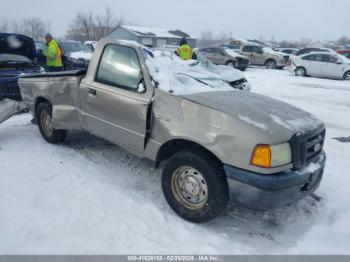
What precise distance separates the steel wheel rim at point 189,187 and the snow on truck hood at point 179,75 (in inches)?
33.8

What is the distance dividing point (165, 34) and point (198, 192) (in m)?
49.9

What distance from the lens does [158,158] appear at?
138 inches

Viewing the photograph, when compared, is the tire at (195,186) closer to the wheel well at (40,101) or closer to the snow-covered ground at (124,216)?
the snow-covered ground at (124,216)

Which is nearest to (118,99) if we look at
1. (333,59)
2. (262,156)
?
(262,156)

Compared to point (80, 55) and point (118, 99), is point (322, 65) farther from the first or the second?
point (118, 99)

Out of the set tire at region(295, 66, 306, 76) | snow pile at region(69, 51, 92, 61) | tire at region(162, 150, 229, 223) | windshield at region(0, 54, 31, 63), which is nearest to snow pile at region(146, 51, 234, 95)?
tire at region(162, 150, 229, 223)

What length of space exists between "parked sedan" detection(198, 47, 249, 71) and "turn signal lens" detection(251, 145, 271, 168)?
1834 cm

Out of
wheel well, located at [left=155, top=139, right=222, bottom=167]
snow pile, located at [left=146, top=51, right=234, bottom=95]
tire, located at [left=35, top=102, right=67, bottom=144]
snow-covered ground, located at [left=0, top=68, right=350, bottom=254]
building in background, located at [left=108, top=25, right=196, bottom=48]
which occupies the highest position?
building in background, located at [left=108, top=25, right=196, bottom=48]

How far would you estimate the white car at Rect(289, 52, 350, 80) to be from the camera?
56.2 ft

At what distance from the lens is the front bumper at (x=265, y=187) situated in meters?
2.76

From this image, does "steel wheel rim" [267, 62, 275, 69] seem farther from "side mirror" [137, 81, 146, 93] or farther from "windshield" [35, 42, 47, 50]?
"side mirror" [137, 81, 146, 93]

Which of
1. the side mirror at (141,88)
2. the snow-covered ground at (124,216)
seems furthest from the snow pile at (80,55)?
the side mirror at (141,88)

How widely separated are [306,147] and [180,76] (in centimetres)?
166

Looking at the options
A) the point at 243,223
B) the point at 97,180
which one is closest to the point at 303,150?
the point at 243,223
